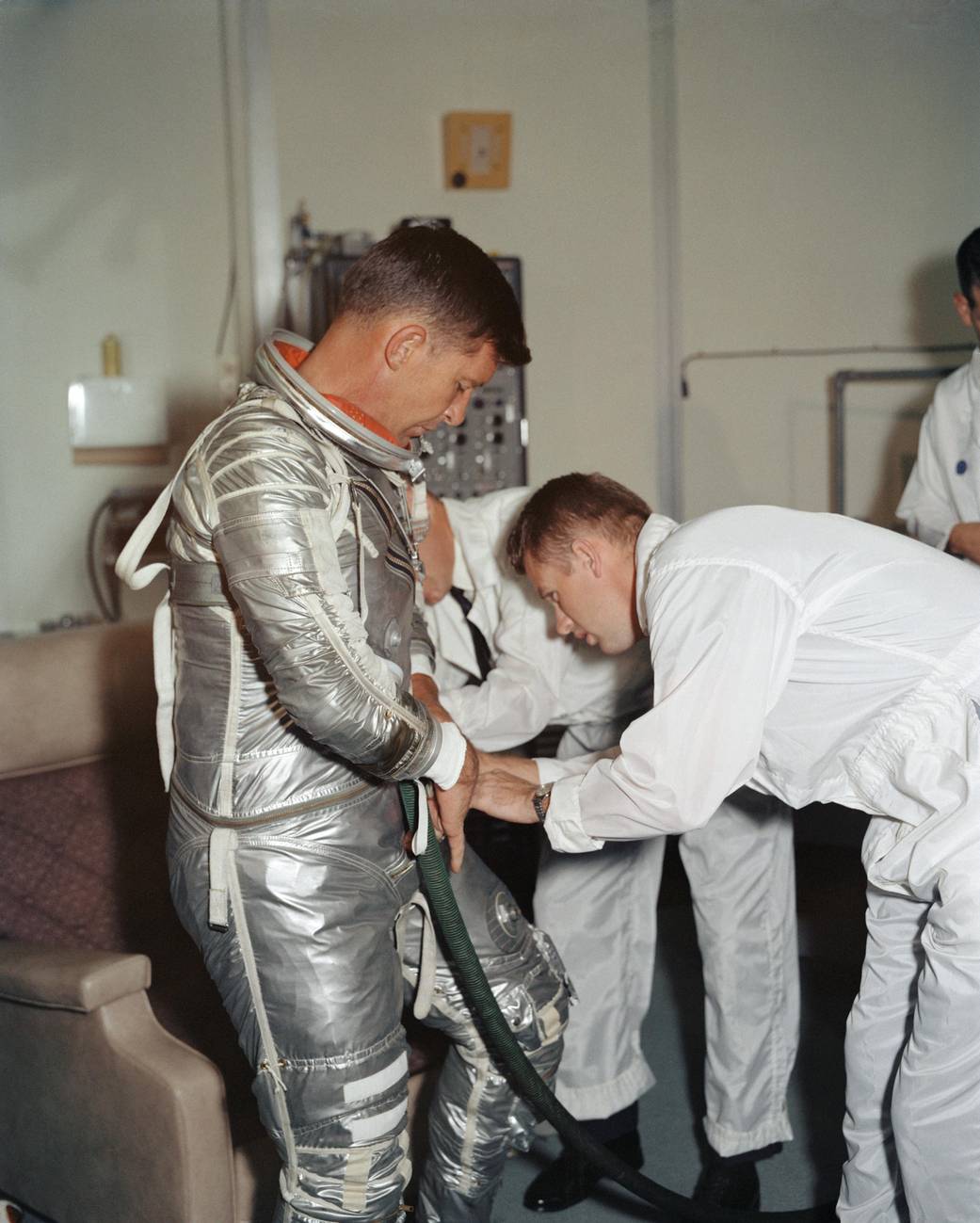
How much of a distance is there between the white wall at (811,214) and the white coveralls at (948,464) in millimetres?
1312

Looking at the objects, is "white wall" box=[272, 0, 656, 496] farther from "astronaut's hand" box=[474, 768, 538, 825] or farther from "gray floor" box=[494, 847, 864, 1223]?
"astronaut's hand" box=[474, 768, 538, 825]

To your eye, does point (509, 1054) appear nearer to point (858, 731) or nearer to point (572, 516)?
point (858, 731)

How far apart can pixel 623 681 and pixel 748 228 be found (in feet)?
8.04

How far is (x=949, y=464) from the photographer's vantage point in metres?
2.82

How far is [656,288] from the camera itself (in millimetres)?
4102

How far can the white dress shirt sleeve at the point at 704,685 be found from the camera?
58.4 inches

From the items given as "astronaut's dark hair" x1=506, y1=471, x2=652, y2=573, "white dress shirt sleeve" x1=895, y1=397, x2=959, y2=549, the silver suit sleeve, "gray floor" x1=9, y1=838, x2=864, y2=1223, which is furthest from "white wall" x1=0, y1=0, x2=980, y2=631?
the silver suit sleeve

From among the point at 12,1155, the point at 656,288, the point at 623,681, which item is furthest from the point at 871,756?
the point at 656,288

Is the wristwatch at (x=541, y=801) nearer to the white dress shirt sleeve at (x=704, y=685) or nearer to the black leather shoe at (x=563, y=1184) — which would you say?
the white dress shirt sleeve at (x=704, y=685)

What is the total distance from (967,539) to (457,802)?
1.43 metres

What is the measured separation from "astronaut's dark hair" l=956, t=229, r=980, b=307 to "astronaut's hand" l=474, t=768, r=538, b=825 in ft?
5.22

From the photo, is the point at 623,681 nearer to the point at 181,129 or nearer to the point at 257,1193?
the point at 257,1193

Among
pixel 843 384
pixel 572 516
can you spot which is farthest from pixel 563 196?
pixel 572 516

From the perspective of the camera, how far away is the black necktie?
2.33 meters
